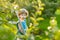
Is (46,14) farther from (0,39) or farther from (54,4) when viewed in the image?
(0,39)

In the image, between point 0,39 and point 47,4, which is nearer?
point 0,39

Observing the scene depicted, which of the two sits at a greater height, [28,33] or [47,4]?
[47,4]

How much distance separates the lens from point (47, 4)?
9297 mm

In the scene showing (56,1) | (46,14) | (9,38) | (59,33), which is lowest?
(59,33)

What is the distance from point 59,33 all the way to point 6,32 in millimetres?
250

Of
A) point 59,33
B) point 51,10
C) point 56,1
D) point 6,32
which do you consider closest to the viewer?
point 59,33

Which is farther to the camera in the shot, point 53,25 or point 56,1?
point 56,1

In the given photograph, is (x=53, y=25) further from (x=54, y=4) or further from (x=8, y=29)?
(x=54, y=4)

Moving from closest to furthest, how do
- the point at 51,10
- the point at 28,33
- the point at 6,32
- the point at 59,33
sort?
the point at 59,33 < the point at 6,32 < the point at 28,33 < the point at 51,10

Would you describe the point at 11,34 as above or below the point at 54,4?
below

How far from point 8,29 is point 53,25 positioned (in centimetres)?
22

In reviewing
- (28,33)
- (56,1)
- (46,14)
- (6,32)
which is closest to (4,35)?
(6,32)

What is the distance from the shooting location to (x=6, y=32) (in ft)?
3.59

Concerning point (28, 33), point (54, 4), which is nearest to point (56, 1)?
point (54, 4)
